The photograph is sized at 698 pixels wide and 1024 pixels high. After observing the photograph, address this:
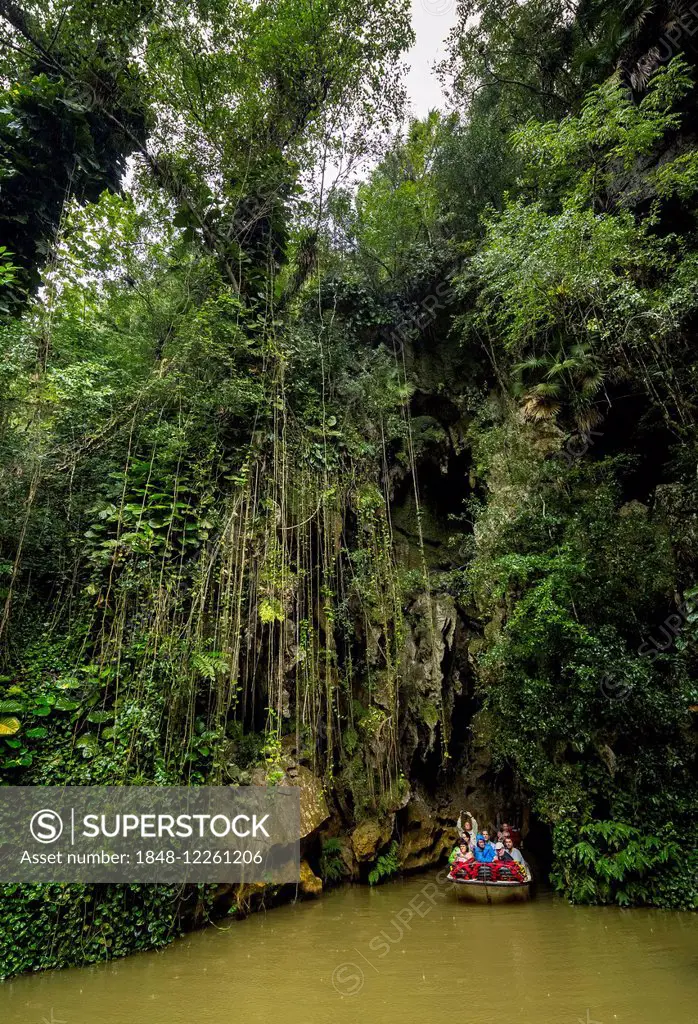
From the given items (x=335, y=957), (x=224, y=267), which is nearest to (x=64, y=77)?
(x=224, y=267)

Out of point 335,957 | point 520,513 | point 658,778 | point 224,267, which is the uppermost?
point 224,267

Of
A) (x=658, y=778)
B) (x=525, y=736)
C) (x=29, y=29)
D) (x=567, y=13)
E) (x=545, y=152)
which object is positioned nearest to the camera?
(x=658, y=778)

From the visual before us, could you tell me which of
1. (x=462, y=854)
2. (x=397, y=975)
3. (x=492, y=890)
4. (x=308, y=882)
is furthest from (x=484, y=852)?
(x=397, y=975)

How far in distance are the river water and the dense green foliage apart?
0.48 m

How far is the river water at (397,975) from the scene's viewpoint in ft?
11.0

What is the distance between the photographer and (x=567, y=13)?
10.5m

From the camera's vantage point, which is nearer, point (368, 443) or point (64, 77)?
point (64, 77)

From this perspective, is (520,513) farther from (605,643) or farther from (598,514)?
(605,643)

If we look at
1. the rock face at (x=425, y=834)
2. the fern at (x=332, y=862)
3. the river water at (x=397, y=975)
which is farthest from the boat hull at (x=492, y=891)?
the rock face at (x=425, y=834)

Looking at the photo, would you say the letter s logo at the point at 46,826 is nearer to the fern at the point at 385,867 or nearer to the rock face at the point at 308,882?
the rock face at the point at 308,882

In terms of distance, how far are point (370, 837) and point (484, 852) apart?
4.84 feet

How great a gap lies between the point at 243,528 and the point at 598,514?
4375 mm

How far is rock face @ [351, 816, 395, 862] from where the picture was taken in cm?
691

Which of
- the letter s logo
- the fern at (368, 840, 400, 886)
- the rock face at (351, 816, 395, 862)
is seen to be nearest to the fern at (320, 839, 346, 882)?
the rock face at (351, 816, 395, 862)
